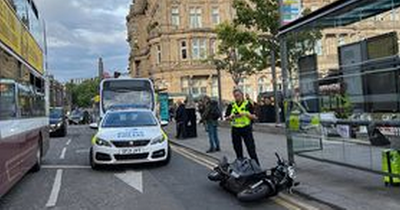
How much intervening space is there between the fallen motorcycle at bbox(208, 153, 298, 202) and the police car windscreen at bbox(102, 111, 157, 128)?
16.7ft

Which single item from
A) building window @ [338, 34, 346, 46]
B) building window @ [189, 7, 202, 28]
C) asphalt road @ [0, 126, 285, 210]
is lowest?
asphalt road @ [0, 126, 285, 210]

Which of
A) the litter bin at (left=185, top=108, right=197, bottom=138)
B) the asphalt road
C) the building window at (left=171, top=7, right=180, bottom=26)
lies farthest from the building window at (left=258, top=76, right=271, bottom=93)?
the asphalt road

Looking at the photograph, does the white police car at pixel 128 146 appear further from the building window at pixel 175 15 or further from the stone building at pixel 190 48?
the building window at pixel 175 15

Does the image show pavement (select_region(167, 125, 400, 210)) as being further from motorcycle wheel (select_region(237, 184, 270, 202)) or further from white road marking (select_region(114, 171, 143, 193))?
white road marking (select_region(114, 171, 143, 193))

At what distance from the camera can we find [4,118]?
8.18m

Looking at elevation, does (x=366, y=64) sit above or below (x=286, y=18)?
below

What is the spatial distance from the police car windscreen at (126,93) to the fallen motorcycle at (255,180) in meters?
12.9

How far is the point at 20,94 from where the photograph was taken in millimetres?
9953

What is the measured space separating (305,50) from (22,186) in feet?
20.3

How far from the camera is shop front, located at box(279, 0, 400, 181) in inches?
328

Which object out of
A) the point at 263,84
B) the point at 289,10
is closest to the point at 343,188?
the point at 289,10

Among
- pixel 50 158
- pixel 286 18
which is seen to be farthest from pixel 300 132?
pixel 50 158

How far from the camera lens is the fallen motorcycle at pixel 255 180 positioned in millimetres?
8070

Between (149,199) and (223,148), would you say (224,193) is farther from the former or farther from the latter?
(223,148)
